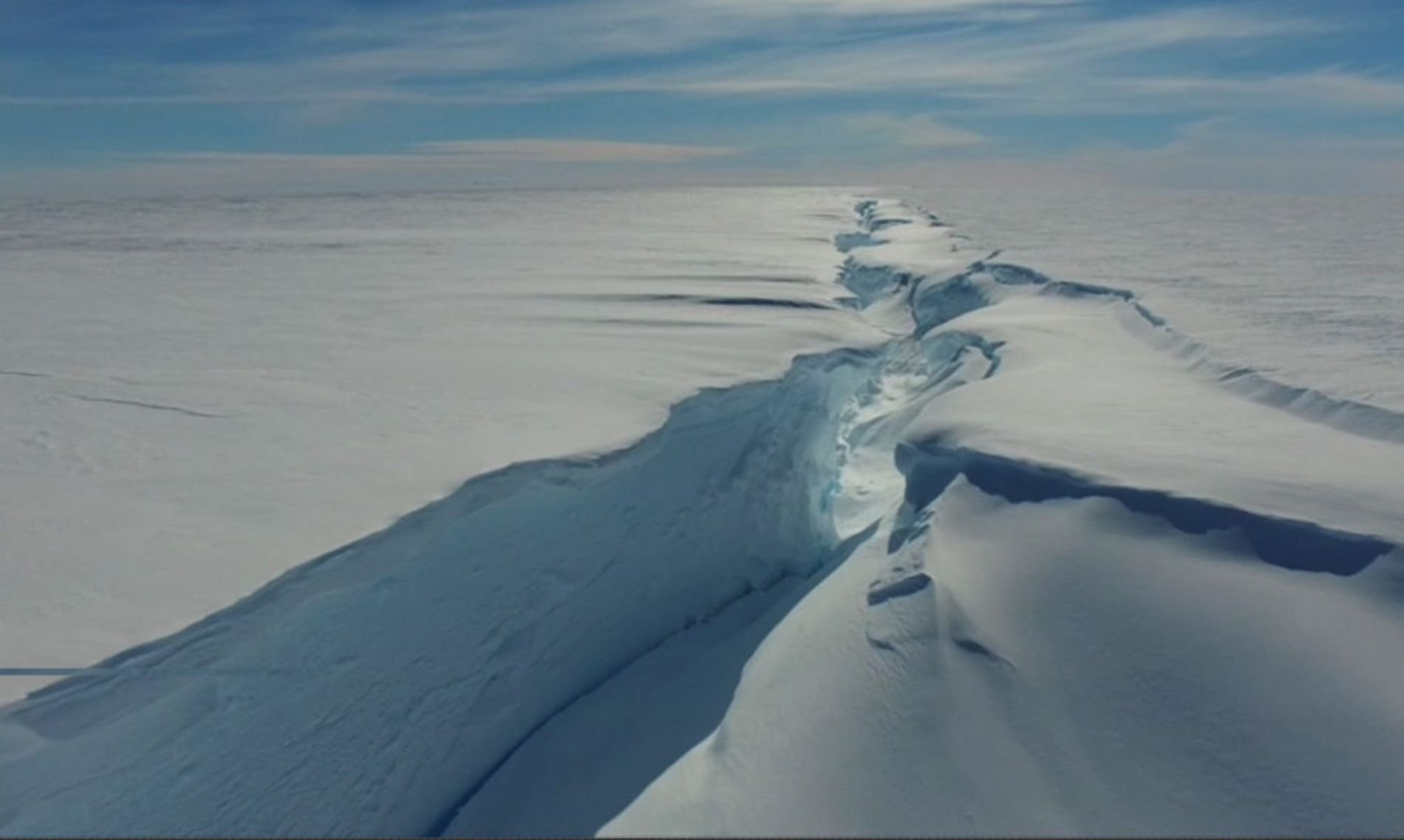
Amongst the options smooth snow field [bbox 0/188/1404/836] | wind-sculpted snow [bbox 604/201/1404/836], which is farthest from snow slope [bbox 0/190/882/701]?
wind-sculpted snow [bbox 604/201/1404/836]

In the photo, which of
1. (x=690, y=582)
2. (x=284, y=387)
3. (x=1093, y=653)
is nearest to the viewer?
(x=1093, y=653)

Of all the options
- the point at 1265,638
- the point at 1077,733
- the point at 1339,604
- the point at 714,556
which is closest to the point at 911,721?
the point at 1077,733

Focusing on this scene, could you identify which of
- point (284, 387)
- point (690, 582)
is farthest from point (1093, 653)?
point (284, 387)

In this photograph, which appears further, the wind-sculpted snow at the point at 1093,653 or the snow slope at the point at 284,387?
the snow slope at the point at 284,387

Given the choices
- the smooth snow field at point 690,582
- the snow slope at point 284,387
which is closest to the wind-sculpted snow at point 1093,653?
the smooth snow field at point 690,582

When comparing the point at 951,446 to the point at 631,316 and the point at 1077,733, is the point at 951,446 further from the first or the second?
the point at 631,316

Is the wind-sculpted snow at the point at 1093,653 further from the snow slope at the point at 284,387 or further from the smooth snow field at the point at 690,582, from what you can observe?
the snow slope at the point at 284,387

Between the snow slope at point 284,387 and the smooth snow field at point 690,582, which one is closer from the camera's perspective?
the smooth snow field at point 690,582

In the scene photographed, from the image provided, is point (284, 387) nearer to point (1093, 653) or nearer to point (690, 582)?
point (690, 582)

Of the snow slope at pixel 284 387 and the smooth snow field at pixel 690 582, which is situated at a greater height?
the snow slope at pixel 284 387
